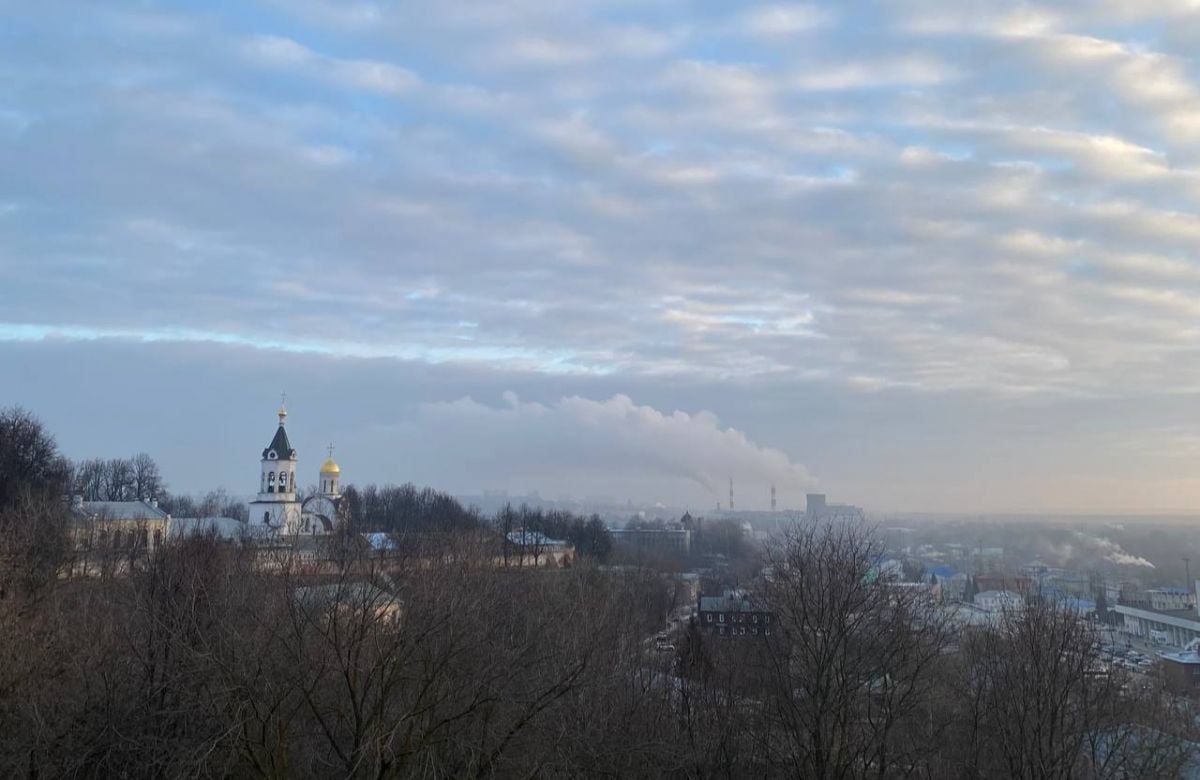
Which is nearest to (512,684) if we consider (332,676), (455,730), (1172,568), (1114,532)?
(455,730)

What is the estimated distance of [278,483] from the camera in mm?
76375

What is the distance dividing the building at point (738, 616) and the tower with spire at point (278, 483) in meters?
42.6

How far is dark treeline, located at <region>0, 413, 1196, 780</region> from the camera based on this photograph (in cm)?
1197

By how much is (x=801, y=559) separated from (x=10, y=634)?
Answer: 14.9 m

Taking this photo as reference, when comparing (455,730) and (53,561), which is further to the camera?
(53,561)

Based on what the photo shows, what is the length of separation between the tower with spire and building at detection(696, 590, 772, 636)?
42581 mm

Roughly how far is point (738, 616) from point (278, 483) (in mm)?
57498

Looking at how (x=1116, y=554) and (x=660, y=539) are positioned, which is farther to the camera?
(x=660, y=539)

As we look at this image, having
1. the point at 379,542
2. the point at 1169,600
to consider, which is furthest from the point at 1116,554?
the point at 379,542

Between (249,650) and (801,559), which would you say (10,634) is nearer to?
(249,650)

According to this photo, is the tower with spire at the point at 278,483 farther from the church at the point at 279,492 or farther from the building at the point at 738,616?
the building at the point at 738,616

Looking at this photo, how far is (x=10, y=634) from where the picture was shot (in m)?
16.2

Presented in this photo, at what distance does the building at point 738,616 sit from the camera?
2094cm

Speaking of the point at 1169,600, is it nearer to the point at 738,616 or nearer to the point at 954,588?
the point at 954,588
